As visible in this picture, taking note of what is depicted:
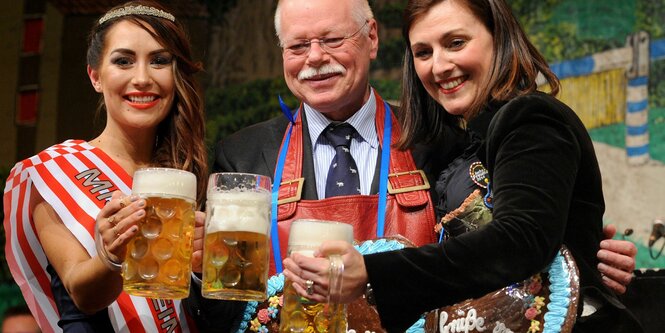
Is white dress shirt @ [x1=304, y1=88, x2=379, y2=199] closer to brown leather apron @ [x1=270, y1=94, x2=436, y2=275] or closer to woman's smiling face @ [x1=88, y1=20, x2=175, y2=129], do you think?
brown leather apron @ [x1=270, y1=94, x2=436, y2=275]

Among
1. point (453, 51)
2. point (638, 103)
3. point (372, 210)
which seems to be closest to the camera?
point (453, 51)

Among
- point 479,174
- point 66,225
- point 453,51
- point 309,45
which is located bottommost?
point 66,225

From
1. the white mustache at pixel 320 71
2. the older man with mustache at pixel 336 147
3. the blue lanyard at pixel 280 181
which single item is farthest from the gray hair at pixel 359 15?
the blue lanyard at pixel 280 181

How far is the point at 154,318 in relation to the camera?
2660 millimetres

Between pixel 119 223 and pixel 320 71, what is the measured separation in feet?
3.62

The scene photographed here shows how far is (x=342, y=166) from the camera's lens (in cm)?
289

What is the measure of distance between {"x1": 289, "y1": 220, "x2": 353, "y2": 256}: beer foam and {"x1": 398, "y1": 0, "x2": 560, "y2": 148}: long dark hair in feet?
1.79

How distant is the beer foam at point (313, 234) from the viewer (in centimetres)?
191

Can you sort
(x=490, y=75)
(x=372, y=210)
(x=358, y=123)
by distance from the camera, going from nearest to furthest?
(x=490, y=75)
(x=372, y=210)
(x=358, y=123)

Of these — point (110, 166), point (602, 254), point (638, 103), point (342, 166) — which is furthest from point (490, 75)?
point (638, 103)

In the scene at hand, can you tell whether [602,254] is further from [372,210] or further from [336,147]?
[336,147]

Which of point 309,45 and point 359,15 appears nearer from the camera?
point 309,45

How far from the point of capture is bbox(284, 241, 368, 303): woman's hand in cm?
186

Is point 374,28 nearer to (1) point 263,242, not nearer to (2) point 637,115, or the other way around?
(1) point 263,242
